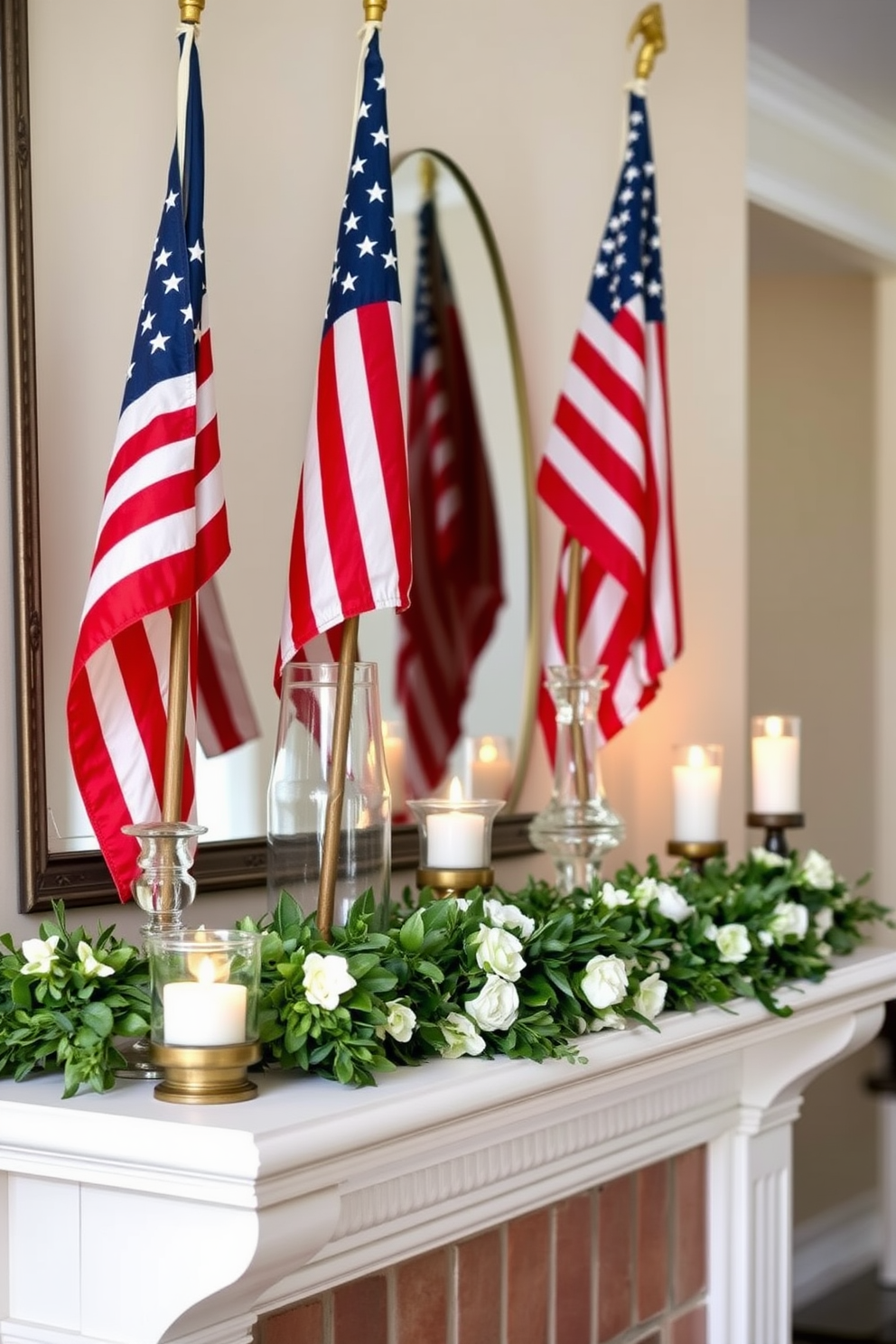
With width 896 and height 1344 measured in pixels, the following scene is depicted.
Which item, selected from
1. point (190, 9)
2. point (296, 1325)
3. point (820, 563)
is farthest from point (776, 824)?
point (820, 563)

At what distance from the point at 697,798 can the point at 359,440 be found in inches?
35.5

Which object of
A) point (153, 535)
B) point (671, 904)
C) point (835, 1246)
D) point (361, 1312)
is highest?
point (153, 535)

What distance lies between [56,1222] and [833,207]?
3186 mm

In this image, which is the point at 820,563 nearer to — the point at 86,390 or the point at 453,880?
the point at 453,880

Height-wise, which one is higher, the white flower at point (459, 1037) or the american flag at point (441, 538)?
the american flag at point (441, 538)

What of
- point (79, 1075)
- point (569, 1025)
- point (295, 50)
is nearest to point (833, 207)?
point (295, 50)

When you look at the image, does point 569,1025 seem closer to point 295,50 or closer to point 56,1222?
point 56,1222

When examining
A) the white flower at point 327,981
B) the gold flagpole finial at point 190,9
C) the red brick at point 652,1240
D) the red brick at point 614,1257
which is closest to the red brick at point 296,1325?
the white flower at point 327,981

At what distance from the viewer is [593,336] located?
236 centimetres

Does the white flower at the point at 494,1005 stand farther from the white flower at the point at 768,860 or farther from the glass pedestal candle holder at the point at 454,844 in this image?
the white flower at the point at 768,860

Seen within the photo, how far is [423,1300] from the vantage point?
179 cm

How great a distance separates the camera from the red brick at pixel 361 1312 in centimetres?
169

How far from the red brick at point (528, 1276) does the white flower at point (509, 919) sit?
472mm

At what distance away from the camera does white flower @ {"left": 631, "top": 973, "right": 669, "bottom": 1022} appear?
177 cm
